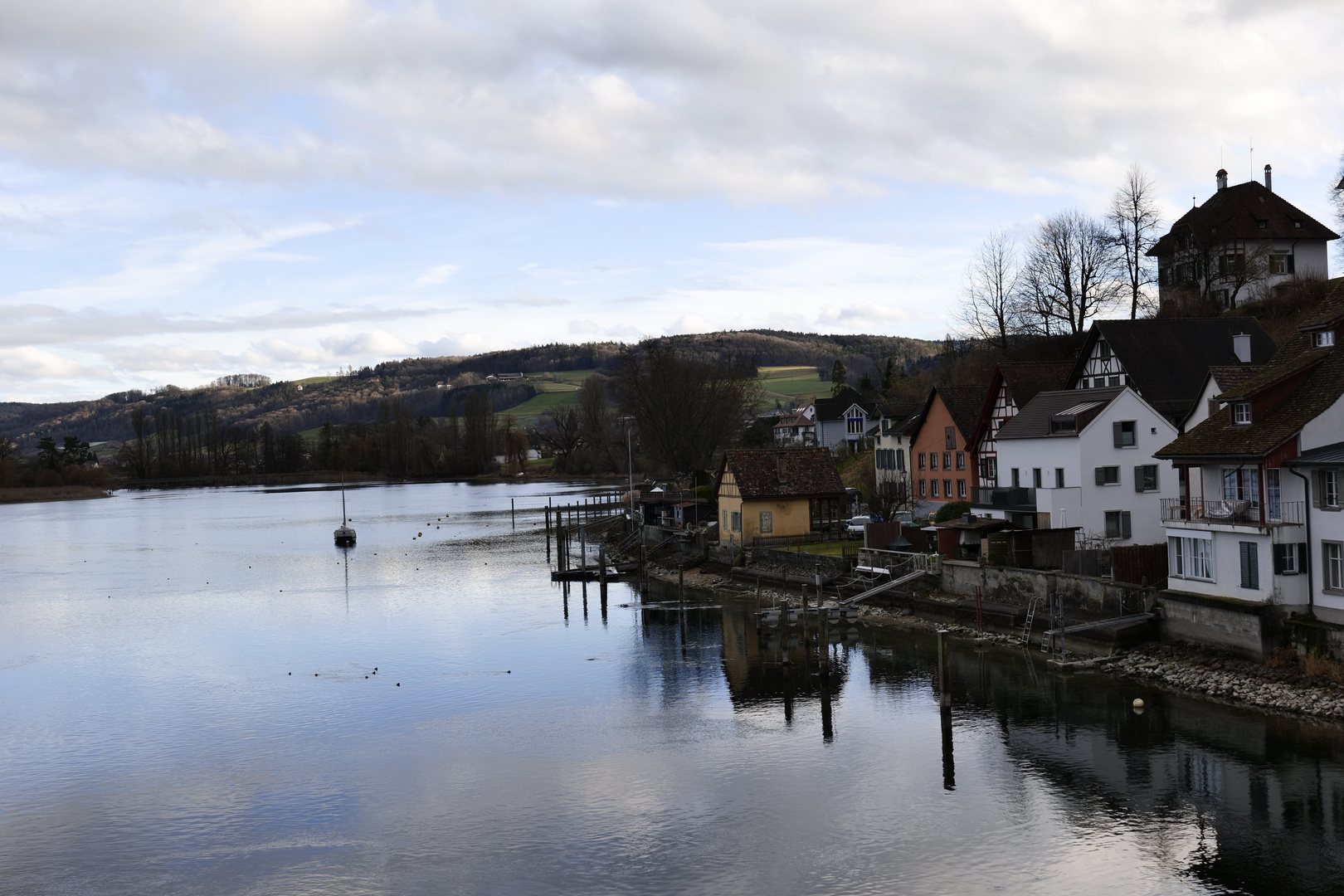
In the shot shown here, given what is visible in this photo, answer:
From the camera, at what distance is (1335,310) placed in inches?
1395

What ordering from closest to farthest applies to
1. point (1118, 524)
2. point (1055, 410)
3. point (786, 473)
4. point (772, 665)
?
point (772, 665) → point (1118, 524) → point (1055, 410) → point (786, 473)

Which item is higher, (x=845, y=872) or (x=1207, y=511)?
(x=1207, y=511)

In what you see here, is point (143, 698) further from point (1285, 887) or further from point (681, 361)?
point (681, 361)

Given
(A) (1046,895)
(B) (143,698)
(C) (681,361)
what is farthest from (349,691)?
(C) (681,361)

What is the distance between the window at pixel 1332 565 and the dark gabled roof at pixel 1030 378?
82.8 ft

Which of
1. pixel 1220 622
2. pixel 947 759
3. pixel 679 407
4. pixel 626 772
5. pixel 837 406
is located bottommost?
pixel 626 772

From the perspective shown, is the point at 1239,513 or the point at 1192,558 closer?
the point at 1239,513

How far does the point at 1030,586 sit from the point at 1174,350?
20.8 m

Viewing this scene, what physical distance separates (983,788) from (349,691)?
25.1 metres

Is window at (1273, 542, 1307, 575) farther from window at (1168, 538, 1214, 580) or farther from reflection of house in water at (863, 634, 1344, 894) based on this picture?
reflection of house in water at (863, 634, 1344, 894)

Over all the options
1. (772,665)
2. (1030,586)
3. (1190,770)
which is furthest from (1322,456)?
(772,665)

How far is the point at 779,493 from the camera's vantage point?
212 feet

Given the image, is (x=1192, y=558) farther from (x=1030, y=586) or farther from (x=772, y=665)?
(x=772, y=665)

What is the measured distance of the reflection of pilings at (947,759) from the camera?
2858 centimetres
